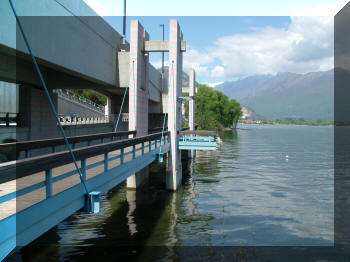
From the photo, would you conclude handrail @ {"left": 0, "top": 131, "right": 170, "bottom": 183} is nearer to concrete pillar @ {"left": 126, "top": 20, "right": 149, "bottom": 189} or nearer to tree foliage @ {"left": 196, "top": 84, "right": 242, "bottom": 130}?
concrete pillar @ {"left": 126, "top": 20, "right": 149, "bottom": 189}

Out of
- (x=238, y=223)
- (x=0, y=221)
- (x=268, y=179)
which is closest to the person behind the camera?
(x=0, y=221)

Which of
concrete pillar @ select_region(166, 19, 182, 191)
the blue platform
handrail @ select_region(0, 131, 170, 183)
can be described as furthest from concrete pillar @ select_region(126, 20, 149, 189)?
handrail @ select_region(0, 131, 170, 183)

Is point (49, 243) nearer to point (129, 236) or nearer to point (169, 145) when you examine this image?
point (129, 236)

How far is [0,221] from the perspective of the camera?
505cm

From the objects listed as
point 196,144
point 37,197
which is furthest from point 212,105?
point 37,197

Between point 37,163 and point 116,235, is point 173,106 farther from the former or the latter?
point 37,163

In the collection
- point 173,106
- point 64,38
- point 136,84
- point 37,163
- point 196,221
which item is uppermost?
point 64,38

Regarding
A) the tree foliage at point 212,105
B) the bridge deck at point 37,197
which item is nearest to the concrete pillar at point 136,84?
the bridge deck at point 37,197

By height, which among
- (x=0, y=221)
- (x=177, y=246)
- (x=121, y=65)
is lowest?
(x=177, y=246)

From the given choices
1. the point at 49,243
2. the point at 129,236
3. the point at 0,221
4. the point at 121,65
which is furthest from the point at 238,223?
the point at 121,65

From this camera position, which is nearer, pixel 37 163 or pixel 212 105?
pixel 37 163

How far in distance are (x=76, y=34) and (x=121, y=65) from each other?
18.6 ft

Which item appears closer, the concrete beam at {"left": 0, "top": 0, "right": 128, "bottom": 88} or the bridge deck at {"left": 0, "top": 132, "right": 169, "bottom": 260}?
the bridge deck at {"left": 0, "top": 132, "right": 169, "bottom": 260}

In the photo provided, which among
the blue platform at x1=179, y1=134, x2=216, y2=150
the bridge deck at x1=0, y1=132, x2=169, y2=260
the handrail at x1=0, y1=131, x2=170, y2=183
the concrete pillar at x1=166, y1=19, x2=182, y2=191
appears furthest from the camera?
the blue platform at x1=179, y1=134, x2=216, y2=150
